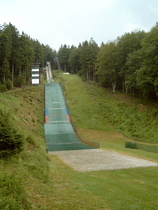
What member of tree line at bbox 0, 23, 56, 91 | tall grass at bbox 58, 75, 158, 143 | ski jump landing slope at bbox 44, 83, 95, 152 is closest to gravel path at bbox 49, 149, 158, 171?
ski jump landing slope at bbox 44, 83, 95, 152

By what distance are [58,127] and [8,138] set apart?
24651 mm

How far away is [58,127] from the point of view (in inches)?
1359

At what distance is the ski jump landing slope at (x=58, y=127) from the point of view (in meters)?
26.3

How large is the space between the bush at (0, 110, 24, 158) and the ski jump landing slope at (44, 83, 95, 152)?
45.7 feet

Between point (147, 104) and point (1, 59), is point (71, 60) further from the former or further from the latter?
point (147, 104)

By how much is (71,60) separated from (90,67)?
30571mm

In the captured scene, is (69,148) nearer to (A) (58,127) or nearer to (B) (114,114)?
(A) (58,127)

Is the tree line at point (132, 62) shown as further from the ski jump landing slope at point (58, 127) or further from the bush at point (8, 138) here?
the bush at point (8, 138)

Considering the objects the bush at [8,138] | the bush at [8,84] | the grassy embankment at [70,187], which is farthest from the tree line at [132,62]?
the bush at [8,138]

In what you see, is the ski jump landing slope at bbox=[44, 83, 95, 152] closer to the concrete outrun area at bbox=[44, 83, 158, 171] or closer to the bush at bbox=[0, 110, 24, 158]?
the concrete outrun area at bbox=[44, 83, 158, 171]

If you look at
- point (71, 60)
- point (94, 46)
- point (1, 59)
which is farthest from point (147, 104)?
point (71, 60)

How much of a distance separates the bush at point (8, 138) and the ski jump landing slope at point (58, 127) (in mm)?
13942

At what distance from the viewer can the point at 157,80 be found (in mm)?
33688

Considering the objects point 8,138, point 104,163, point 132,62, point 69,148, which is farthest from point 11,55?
point 8,138
